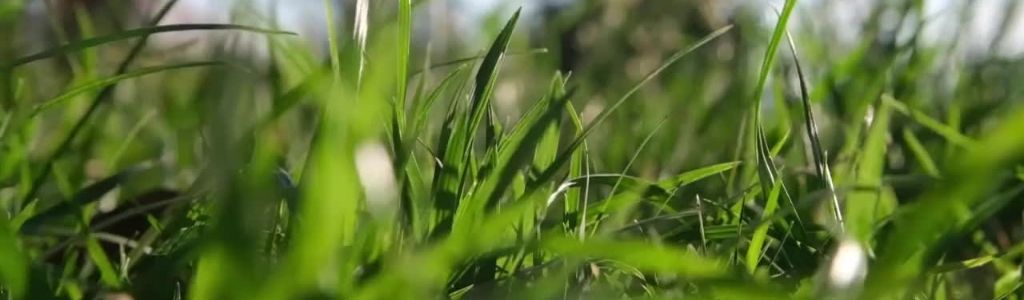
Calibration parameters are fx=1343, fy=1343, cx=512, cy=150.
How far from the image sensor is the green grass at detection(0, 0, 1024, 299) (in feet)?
1.05

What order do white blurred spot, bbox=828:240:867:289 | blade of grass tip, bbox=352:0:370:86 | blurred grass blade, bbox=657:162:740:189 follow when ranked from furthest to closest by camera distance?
blurred grass blade, bbox=657:162:740:189 → blade of grass tip, bbox=352:0:370:86 → white blurred spot, bbox=828:240:867:289

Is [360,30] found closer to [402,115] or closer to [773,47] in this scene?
[402,115]

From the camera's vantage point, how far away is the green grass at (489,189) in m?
0.32

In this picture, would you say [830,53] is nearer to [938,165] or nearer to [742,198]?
[938,165]

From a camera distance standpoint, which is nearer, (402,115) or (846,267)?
(846,267)

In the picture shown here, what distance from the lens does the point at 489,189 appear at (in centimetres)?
45

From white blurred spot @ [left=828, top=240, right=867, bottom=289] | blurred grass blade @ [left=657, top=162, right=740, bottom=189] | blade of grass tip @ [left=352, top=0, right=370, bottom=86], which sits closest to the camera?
white blurred spot @ [left=828, top=240, right=867, bottom=289]

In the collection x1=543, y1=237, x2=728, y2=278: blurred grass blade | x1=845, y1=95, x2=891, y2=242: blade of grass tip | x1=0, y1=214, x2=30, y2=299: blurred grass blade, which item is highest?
x1=543, y1=237, x2=728, y2=278: blurred grass blade

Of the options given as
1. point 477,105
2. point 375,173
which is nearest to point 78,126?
point 477,105

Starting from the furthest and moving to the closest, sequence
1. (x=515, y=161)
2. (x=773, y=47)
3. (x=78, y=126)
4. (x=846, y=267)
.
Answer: (x=78, y=126), (x=773, y=47), (x=515, y=161), (x=846, y=267)

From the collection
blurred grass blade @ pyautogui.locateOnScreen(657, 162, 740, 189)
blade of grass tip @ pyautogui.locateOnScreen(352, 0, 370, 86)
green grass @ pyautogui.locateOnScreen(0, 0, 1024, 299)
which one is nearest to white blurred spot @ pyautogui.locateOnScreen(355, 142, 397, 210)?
green grass @ pyautogui.locateOnScreen(0, 0, 1024, 299)

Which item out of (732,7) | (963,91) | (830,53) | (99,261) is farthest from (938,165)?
(732,7)

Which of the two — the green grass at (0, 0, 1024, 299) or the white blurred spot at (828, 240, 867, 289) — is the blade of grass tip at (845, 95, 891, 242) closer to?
the green grass at (0, 0, 1024, 299)

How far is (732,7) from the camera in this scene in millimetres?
1792
